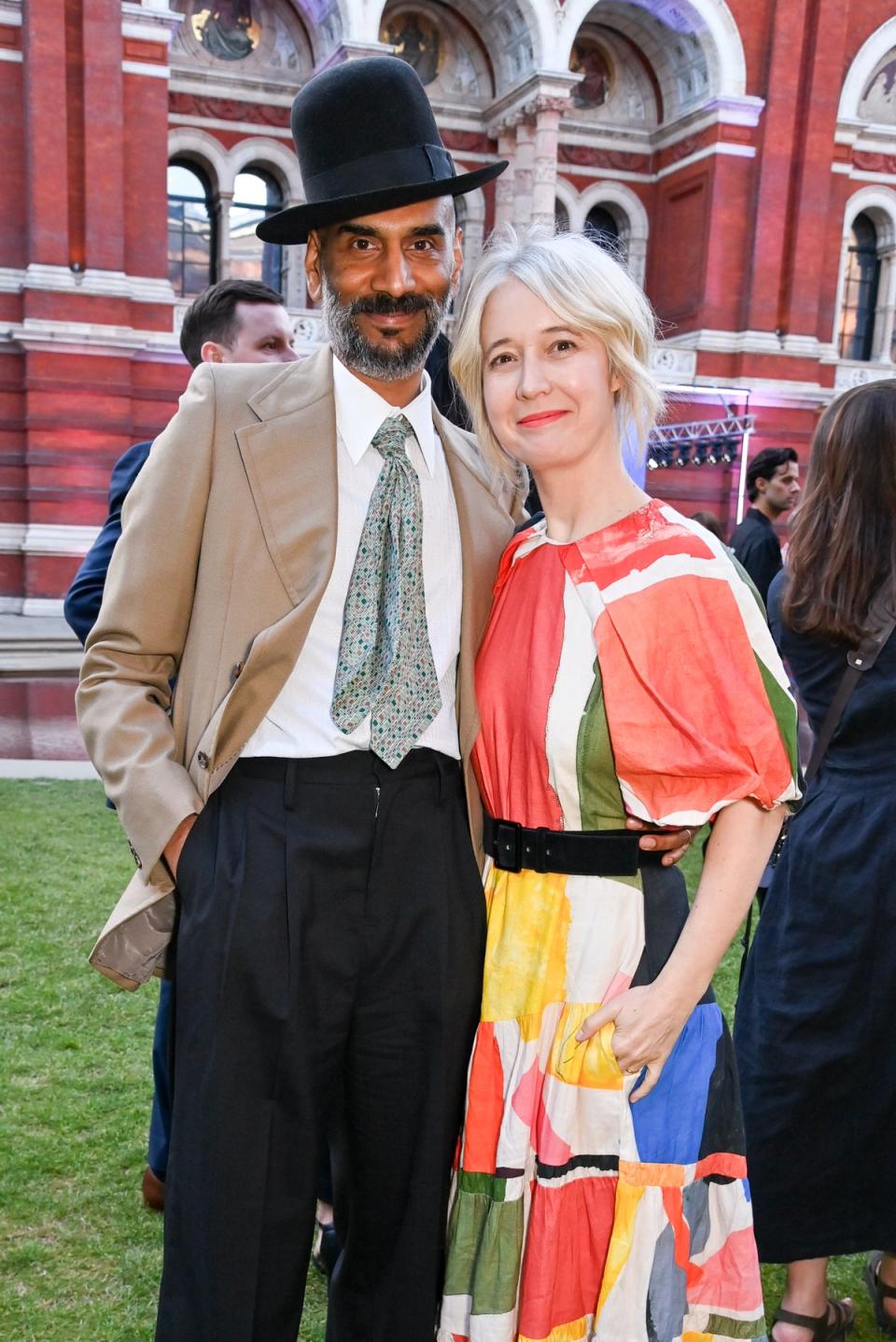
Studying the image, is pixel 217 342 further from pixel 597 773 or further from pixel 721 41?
pixel 721 41

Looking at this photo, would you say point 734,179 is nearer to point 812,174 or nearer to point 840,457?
point 812,174

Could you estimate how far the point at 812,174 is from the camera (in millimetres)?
17953

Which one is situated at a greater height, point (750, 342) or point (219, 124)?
point (219, 124)

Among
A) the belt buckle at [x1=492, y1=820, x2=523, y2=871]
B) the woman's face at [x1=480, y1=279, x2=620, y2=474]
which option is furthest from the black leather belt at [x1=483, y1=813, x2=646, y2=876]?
the woman's face at [x1=480, y1=279, x2=620, y2=474]

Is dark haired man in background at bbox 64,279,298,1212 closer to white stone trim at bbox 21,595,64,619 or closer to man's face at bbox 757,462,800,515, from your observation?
man's face at bbox 757,462,800,515

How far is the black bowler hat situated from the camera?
1906 mm

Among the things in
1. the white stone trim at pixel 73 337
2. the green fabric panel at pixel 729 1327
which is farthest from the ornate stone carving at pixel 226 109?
the green fabric panel at pixel 729 1327

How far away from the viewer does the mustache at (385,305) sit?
1923 mm

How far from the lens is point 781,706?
1780mm

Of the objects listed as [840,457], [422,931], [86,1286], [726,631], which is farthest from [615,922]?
[86,1286]

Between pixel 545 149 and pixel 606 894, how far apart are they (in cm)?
1726

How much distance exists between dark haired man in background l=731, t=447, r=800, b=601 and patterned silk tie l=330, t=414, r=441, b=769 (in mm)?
4661

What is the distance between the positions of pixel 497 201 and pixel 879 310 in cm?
727

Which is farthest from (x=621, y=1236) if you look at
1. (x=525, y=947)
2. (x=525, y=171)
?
(x=525, y=171)
